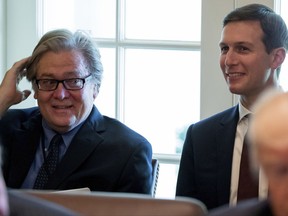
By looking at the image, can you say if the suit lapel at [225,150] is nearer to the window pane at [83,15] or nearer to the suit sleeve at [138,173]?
the suit sleeve at [138,173]

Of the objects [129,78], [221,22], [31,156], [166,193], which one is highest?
[221,22]

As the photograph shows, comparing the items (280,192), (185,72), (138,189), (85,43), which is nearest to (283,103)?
(280,192)

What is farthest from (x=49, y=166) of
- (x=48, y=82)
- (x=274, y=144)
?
(x=274, y=144)

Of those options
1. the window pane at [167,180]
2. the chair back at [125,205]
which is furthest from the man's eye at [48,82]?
the chair back at [125,205]

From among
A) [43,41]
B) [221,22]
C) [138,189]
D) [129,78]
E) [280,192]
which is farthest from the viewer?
[129,78]

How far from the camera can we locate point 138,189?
306 centimetres

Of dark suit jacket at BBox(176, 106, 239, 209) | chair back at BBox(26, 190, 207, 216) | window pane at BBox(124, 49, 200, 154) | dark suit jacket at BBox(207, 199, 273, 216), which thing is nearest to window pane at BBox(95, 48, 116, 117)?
window pane at BBox(124, 49, 200, 154)

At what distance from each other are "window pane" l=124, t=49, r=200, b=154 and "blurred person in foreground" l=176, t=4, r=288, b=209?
49cm

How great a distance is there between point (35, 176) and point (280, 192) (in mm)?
1532

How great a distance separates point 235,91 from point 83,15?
1027 mm

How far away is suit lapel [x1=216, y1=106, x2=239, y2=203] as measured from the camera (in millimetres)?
3039

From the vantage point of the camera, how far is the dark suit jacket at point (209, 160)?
3061mm

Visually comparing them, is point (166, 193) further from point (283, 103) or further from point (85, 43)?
point (283, 103)

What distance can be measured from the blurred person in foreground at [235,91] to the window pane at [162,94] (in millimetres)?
493
